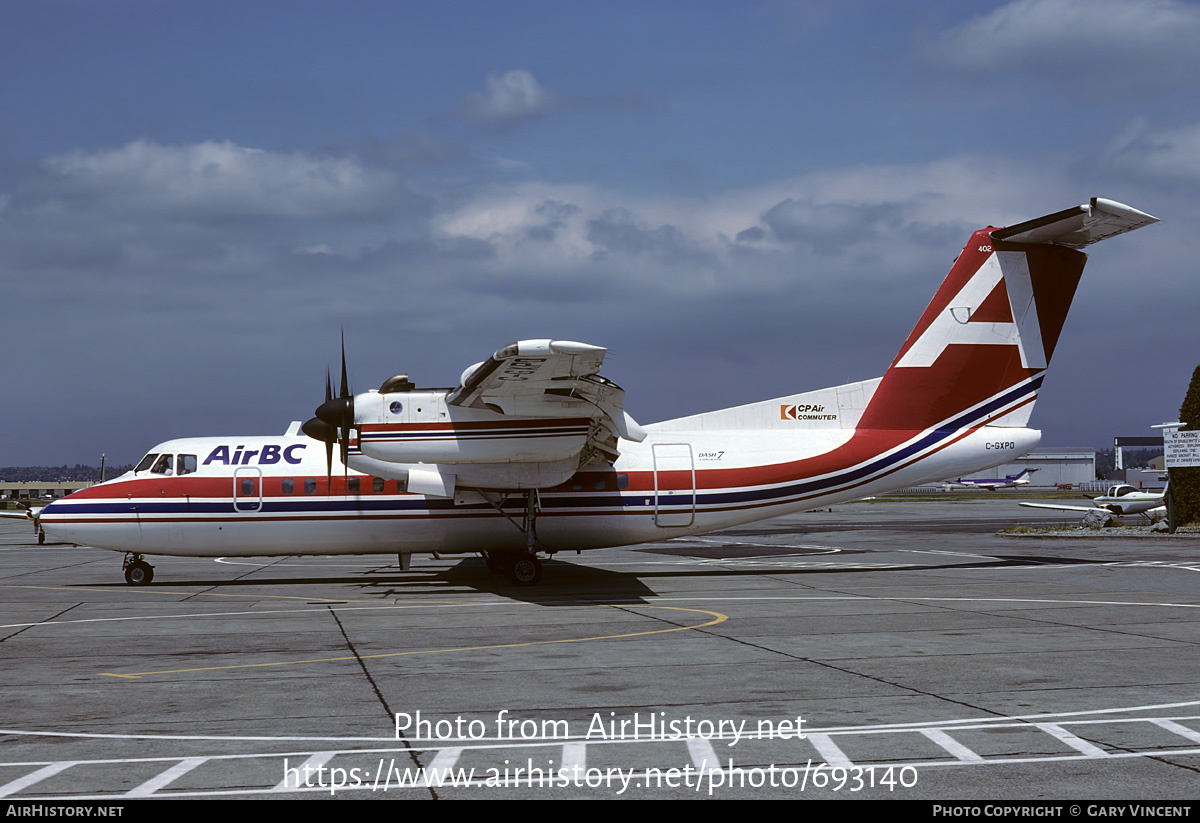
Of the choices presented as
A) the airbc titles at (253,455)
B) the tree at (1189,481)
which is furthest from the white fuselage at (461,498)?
the tree at (1189,481)

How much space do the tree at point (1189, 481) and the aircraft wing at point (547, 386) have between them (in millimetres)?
28095

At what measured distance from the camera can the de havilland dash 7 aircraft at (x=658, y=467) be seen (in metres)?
21.4

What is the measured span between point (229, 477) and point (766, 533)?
2827 cm

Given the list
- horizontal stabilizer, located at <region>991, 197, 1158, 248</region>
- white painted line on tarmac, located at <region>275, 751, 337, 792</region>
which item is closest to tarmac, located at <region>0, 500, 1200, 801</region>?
white painted line on tarmac, located at <region>275, 751, 337, 792</region>

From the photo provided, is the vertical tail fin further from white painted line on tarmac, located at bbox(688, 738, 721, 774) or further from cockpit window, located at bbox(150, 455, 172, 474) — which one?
white painted line on tarmac, located at bbox(688, 738, 721, 774)

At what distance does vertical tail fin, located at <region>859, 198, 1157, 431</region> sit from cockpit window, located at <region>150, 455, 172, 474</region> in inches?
629

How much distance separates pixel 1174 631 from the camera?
13320mm

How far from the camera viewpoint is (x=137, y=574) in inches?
911

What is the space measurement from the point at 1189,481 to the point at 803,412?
23239mm

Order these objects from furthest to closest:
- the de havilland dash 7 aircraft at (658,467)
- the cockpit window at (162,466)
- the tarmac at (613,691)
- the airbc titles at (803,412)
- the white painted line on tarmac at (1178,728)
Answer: the airbc titles at (803,412) < the cockpit window at (162,466) < the de havilland dash 7 aircraft at (658,467) < the white painted line on tarmac at (1178,728) < the tarmac at (613,691)

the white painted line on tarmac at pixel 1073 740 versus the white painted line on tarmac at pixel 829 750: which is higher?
the white painted line on tarmac at pixel 829 750

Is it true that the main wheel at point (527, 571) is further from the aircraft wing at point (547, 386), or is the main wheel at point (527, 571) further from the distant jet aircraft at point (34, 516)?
the distant jet aircraft at point (34, 516)

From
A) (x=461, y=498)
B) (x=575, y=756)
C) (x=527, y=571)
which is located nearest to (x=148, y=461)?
(x=461, y=498)

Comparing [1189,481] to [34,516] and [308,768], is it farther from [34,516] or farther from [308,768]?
[34,516]
